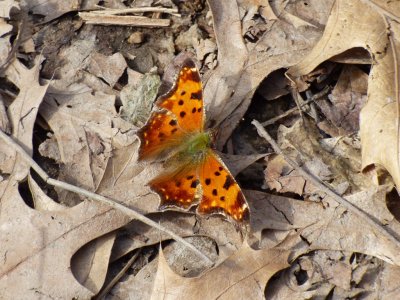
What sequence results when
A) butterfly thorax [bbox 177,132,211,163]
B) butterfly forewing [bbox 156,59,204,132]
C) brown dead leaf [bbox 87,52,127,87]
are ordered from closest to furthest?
butterfly forewing [bbox 156,59,204,132], butterfly thorax [bbox 177,132,211,163], brown dead leaf [bbox 87,52,127,87]

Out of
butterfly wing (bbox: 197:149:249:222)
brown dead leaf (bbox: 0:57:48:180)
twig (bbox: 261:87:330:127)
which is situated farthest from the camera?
twig (bbox: 261:87:330:127)

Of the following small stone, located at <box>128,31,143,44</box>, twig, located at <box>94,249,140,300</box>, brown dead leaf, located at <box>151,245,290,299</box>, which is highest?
small stone, located at <box>128,31,143,44</box>

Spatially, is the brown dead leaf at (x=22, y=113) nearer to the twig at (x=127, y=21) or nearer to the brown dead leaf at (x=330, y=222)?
the twig at (x=127, y=21)

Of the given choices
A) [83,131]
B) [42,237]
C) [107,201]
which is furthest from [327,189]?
[42,237]

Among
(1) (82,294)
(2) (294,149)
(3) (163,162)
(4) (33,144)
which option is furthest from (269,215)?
(4) (33,144)

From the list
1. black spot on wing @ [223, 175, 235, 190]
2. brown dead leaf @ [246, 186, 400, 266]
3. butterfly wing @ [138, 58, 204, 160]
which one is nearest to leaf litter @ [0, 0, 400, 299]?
brown dead leaf @ [246, 186, 400, 266]

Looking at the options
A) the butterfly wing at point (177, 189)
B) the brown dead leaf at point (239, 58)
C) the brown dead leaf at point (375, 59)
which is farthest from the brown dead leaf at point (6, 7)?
the brown dead leaf at point (375, 59)

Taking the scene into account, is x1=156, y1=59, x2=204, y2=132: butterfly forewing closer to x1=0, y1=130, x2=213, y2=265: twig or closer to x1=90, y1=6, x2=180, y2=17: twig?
x1=0, y1=130, x2=213, y2=265: twig

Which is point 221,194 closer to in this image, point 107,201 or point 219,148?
point 219,148
